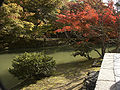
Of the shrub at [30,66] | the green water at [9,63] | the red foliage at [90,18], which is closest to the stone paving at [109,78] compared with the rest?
the shrub at [30,66]

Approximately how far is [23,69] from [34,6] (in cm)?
903

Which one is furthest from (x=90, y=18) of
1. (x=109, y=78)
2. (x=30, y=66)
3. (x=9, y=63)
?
(x=9, y=63)

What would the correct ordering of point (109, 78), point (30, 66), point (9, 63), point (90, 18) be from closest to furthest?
point (109, 78)
point (30, 66)
point (90, 18)
point (9, 63)

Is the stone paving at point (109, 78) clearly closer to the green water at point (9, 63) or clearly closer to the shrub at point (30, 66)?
the shrub at point (30, 66)

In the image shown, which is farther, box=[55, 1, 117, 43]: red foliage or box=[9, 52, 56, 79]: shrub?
box=[55, 1, 117, 43]: red foliage

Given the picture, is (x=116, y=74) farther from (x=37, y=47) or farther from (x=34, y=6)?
(x=37, y=47)

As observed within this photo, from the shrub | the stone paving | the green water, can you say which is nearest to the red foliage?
the shrub

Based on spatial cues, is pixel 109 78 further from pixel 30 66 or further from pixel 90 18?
pixel 90 18

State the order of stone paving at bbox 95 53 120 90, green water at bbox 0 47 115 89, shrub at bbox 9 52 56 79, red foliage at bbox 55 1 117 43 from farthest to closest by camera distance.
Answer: red foliage at bbox 55 1 117 43 → green water at bbox 0 47 115 89 → shrub at bbox 9 52 56 79 → stone paving at bbox 95 53 120 90

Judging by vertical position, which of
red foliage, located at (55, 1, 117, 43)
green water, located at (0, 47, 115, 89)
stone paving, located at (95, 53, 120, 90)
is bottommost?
green water, located at (0, 47, 115, 89)

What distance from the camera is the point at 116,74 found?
2.74 m

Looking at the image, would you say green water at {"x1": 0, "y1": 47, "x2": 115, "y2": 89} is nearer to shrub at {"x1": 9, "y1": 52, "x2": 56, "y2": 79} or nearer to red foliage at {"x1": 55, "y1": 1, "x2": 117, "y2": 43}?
shrub at {"x1": 9, "y1": 52, "x2": 56, "y2": 79}

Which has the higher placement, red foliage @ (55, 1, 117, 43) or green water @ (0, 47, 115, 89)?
red foliage @ (55, 1, 117, 43)

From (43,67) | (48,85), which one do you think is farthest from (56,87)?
(43,67)
